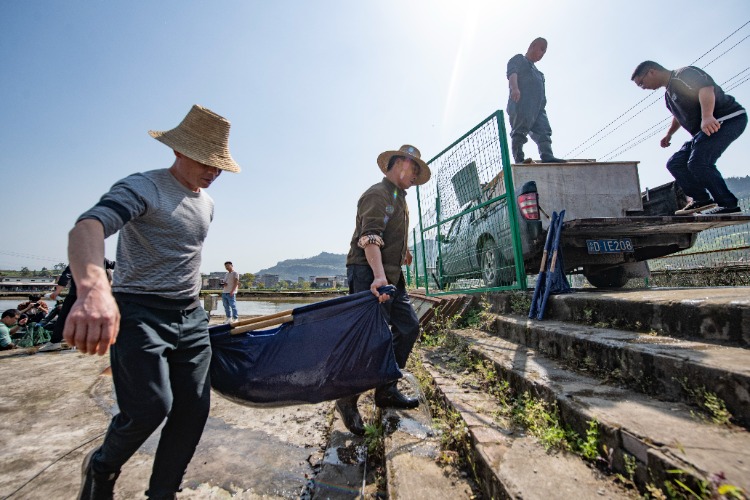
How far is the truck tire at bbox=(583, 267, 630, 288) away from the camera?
5.11 metres

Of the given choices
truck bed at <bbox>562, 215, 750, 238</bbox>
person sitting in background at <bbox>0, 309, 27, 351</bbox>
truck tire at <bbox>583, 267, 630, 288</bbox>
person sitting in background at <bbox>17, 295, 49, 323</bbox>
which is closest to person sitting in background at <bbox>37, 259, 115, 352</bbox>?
person sitting in background at <bbox>0, 309, 27, 351</bbox>

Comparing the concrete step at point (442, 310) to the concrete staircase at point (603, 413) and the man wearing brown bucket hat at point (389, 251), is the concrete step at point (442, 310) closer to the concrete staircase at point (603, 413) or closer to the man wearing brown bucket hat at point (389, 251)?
the concrete staircase at point (603, 413)

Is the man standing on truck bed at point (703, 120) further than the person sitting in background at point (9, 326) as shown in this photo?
No

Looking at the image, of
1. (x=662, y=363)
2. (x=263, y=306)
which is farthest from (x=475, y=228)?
(x=263, y=306)

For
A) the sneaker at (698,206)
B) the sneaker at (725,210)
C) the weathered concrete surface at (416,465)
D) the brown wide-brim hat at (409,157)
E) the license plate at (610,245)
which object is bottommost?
the weathered concrete surface at (416,465)

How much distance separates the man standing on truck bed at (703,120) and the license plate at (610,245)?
75 cm

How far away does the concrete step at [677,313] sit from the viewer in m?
1.83

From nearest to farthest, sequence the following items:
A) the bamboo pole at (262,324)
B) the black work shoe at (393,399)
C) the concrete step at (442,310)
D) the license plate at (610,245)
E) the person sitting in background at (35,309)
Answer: the bamboo pole at (262,324) < the black work shoe at (393,399) < the license plate at (610,245) < the concrete step at (442,310) < the person sitting in background at (35,309)

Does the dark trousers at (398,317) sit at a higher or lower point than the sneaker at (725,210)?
lower

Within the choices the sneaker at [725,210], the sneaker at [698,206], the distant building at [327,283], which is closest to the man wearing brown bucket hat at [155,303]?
the sneaker at [725,210]

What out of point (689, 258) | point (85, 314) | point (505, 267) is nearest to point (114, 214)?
point (85, 314)

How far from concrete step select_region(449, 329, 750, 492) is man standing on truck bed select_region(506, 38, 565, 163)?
4402mm

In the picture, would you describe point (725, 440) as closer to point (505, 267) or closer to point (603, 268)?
point (505, 267)

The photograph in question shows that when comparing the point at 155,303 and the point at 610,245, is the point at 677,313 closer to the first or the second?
the point at 610,245
